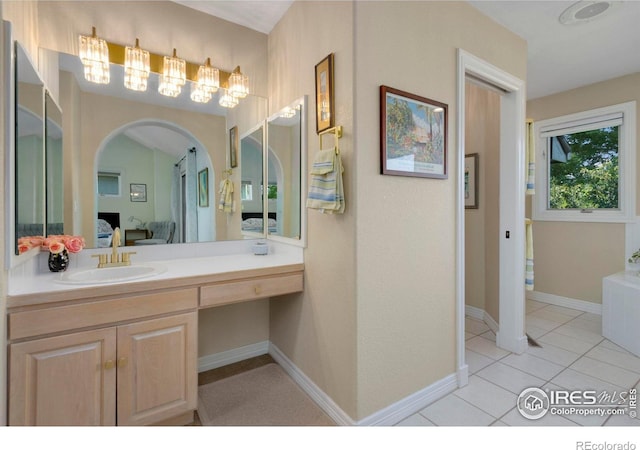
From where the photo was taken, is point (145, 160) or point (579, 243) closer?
point (145, 160)

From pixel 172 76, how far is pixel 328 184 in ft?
4.45

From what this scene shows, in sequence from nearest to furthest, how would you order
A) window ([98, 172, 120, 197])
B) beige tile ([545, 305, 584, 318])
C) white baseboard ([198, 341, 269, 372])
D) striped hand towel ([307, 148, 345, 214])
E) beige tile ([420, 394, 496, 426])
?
striped hand towel ([307, 148, 345, 214]) → beige tile ([420, 394, 496, 426]) → window ([98, 172, 120, 197]) → white baseboard ([198, 341, 269, 372]) → beige tile ([545, 305, 584, 318])

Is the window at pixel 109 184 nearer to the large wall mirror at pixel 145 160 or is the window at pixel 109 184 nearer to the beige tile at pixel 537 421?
the large wall mirror at pixel 145 160

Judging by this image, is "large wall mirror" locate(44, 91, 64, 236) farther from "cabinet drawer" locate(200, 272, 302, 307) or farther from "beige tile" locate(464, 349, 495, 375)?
"beige tile" locate(464, 349, 495, 375)

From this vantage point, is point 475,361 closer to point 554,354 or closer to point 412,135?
point 554,354

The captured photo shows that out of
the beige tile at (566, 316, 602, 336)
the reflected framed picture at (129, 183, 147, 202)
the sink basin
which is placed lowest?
the beige tile at (566, 316, 602, 336)

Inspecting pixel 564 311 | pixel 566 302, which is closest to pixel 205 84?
pixel 564 311

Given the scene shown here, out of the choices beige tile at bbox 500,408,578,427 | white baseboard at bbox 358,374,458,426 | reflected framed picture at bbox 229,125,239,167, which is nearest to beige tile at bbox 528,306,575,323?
beige tile at bbox 500,408,578,427

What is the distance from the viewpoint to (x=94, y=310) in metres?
1.33

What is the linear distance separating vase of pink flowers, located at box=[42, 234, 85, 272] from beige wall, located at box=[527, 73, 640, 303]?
4.54 metres

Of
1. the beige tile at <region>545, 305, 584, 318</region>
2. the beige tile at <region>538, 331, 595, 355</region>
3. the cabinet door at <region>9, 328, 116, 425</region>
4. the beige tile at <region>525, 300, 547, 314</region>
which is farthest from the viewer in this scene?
the beige tile at <region>525, 300, 547, 314</region>

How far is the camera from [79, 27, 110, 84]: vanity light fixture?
1767 millimetres

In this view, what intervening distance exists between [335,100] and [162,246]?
144cm

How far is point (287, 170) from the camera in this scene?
7.16 ft
